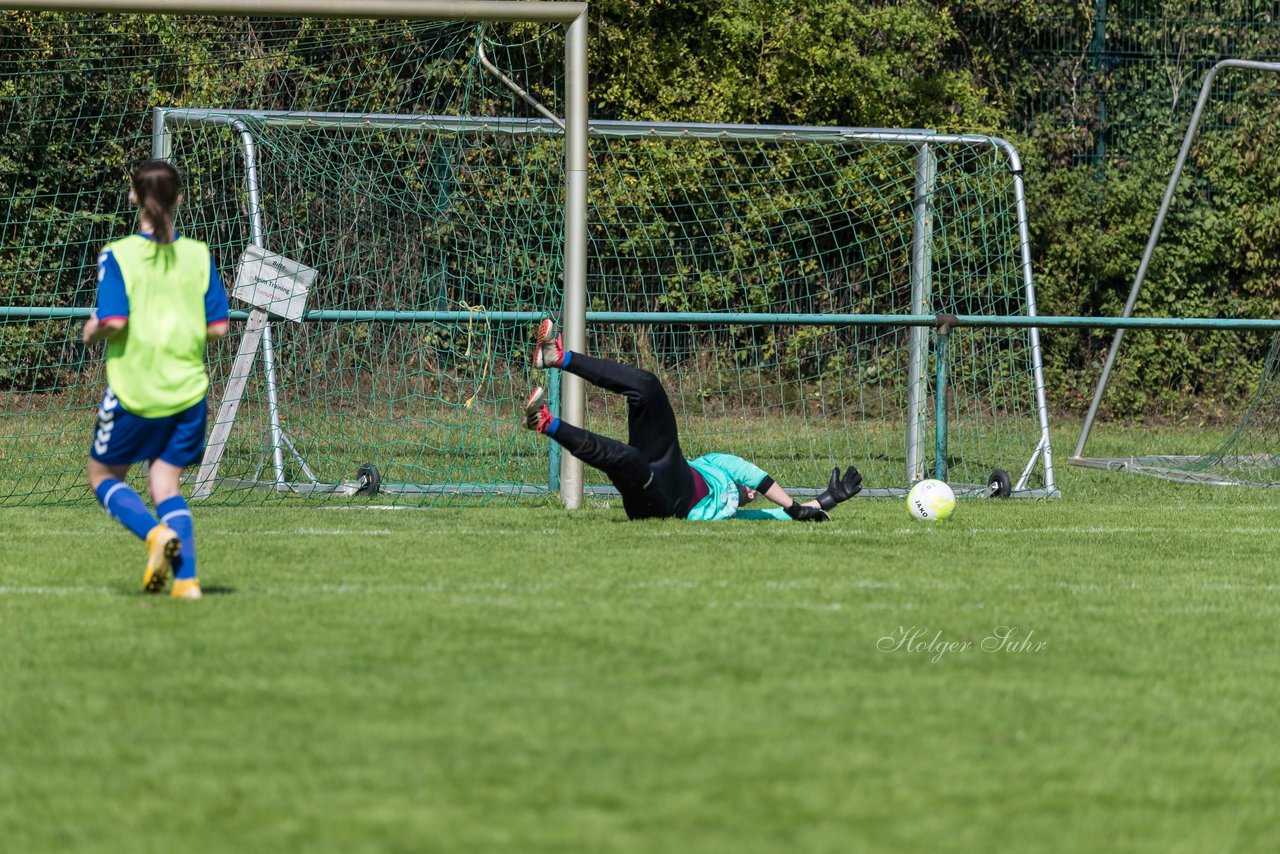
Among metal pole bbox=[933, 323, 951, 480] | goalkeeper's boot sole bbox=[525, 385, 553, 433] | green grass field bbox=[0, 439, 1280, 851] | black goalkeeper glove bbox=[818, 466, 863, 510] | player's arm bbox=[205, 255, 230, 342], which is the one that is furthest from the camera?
metal pole bbox=[933, 323, 951, 480]

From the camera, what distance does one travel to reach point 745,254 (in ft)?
44.5

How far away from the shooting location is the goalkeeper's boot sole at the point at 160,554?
518cm

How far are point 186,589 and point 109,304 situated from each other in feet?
3.26

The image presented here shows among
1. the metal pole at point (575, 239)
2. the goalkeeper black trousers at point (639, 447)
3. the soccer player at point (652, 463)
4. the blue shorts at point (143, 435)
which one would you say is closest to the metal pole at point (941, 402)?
the soccer player at point (652, 463)

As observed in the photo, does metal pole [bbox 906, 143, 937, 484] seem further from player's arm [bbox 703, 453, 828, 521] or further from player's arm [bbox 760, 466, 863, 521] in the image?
player's arm [bbox 703, 453, 828, 521]

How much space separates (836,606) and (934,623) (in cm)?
41

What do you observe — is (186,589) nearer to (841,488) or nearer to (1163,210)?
(841,488)

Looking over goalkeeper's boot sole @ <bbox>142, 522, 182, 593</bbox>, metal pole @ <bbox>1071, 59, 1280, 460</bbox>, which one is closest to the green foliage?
metal pole @ <bbox>1071, 59, 1280, 460</bbox>

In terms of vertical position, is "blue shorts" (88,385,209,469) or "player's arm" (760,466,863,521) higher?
"blue shorts" (88,385,209,469)

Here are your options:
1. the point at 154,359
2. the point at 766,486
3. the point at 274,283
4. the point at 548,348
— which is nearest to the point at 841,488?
the point at 766,486

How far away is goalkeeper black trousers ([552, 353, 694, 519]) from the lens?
759 cm

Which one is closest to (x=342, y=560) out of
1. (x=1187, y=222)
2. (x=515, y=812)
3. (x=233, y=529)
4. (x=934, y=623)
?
(x=233, y=529)

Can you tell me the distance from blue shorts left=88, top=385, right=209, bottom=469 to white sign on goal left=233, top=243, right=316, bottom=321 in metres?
4.05

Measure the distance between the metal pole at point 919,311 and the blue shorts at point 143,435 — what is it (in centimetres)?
629
